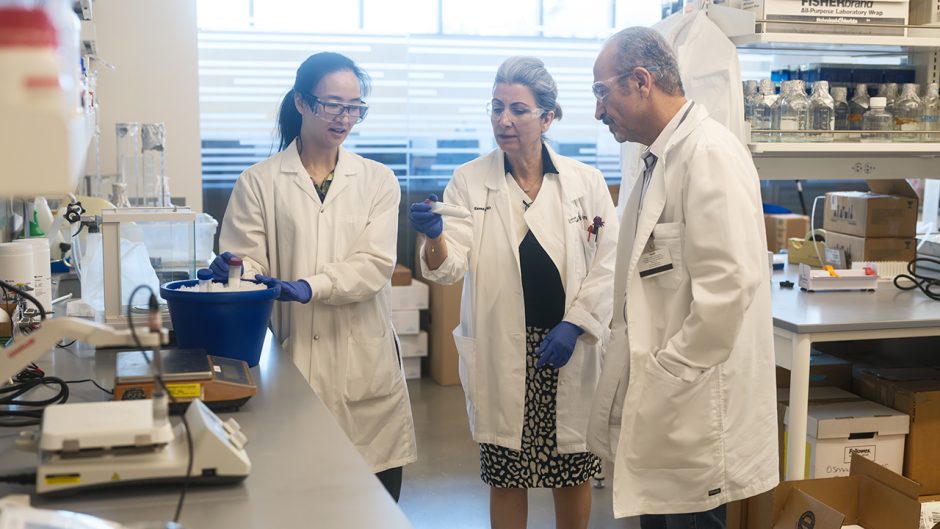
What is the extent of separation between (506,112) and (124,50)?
245cm

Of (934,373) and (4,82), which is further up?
(4,82)

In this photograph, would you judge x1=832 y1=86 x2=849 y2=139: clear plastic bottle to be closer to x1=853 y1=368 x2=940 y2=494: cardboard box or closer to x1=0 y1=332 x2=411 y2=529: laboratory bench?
x1=853 y1=368 x2=940 y2=494: cardboard box

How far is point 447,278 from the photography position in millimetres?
2492

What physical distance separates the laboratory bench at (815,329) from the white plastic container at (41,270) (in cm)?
194

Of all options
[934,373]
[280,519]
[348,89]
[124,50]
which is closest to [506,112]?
[348,89]

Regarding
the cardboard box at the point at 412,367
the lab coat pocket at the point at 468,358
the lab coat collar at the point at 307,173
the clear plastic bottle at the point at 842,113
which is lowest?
the cardboard box at the point at 412,367

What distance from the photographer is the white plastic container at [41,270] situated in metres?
2.20

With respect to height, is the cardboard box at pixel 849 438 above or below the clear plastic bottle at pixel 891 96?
below

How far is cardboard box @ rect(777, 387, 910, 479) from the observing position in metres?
2.87

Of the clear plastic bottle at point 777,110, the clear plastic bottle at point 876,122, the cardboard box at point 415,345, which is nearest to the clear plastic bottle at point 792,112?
the clear plastic bottle at point 777,110

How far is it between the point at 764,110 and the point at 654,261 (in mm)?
1320

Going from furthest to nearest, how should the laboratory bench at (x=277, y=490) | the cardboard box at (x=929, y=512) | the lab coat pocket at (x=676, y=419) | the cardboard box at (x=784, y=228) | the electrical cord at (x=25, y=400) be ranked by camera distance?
the cardboard box at (x=784, y=228), the cardboard box at (x=929, y=512), the lab coat pocket at (x=676, y=419), the electrical cord at (x=25, y=400), the laboratory bench at (x=277, y=490)

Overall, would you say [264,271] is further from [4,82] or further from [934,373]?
[934,373]

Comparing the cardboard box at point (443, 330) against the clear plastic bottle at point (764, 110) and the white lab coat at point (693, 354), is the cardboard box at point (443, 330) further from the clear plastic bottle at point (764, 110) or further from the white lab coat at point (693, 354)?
the white lab coat at point (693, 354)
